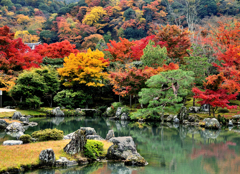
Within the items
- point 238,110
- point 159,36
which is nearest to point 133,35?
point 159,36

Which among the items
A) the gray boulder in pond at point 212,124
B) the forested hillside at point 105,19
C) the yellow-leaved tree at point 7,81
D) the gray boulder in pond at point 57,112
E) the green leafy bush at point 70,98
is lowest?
the gray boulder in pond at point 212,124

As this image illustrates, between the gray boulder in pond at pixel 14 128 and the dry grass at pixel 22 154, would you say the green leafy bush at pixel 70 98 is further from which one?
the dry grass at pixel 22 154

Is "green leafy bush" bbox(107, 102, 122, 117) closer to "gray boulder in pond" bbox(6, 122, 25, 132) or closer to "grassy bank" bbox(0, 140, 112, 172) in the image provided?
"gray boulder in pond" bbox(6, 122, 25, 132)

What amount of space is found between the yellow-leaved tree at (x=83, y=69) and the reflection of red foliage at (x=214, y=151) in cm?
1550

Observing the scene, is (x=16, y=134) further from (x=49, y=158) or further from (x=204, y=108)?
(x=204, y=108)

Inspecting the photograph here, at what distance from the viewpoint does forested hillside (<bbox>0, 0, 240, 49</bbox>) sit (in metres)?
48.1

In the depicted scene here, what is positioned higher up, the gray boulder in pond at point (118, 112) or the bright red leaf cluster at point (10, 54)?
the bright red leaf cluster at point (10, 54)

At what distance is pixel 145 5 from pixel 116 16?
7.28 m

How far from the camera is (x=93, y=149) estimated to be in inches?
344

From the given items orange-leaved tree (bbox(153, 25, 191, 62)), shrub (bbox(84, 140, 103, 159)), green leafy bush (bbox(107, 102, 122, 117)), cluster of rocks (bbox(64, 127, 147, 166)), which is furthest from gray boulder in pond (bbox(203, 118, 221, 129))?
shrub (bbox(84, 140, 103, 159))

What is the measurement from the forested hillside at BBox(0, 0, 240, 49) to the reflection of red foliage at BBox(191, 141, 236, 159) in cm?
3707

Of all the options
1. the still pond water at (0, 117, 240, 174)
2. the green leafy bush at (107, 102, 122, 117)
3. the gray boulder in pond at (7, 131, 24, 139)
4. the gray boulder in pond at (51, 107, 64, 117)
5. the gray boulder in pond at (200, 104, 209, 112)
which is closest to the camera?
the still pond water at (0, 117, 240, 174)

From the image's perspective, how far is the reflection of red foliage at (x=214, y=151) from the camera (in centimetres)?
981

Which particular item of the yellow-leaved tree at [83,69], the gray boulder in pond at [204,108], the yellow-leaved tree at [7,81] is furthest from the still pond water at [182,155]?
the yellow-leaved tree at [83,69]
